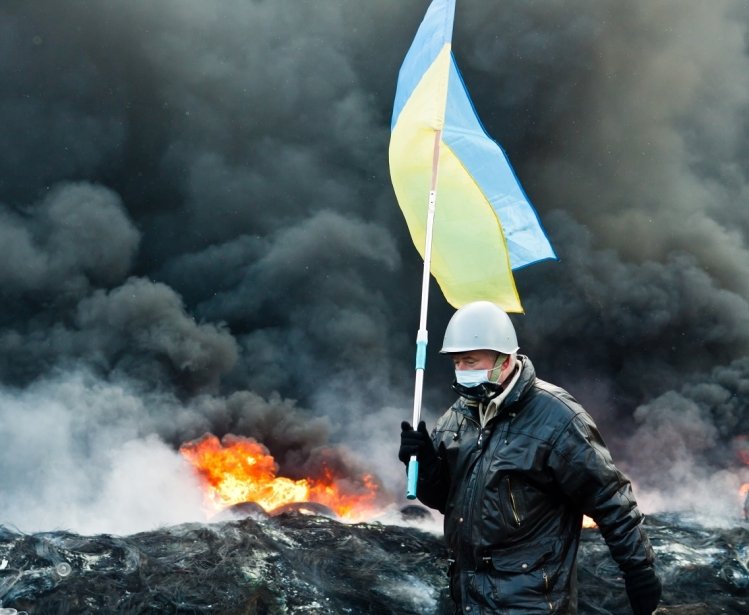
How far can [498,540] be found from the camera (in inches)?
115

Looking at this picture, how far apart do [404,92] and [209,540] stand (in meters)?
4.88

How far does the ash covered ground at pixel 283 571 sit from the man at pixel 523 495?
331 centimetres

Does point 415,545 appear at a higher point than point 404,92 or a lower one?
lower

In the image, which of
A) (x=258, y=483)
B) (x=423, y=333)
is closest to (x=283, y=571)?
(x=423, y=333)

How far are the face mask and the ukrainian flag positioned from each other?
148 centimetres

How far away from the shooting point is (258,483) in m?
12.9

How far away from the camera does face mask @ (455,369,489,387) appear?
10.2 feet

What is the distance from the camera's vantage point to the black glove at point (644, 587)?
2.84 metres

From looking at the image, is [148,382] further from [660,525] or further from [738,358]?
[738,358]

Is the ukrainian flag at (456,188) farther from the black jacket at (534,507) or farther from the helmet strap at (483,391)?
the black jacket at (534,507)

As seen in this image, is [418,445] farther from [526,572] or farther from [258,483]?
[258,483]

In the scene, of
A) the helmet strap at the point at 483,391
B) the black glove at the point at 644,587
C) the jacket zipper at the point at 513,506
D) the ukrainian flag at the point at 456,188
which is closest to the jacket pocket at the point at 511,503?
the jacket zipper at the point at 513,506

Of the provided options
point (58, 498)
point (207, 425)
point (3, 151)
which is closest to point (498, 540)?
point (58, 498)

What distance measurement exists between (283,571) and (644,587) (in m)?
4.42
